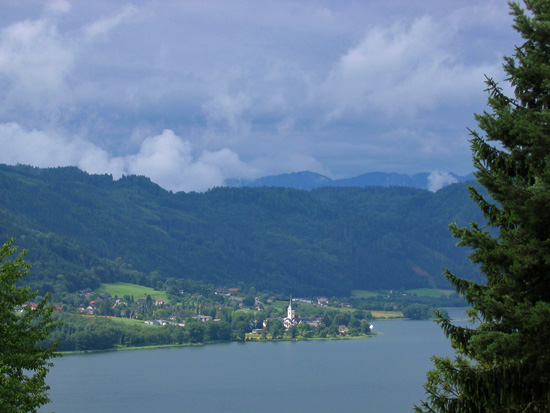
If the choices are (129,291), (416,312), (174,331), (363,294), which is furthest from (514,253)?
(363,294)

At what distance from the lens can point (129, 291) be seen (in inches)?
5285

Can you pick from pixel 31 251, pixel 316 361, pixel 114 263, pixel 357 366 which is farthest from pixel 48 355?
pixel 114 263

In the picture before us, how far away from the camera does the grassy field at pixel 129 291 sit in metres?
132

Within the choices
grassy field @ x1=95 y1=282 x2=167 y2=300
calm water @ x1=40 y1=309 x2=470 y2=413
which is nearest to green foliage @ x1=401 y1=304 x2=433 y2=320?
grassy field @ x1=95 y1=282 x2=167 y2=300

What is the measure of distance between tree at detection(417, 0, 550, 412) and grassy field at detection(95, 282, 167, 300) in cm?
12407

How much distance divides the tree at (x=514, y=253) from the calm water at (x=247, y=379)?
3641 centimetres

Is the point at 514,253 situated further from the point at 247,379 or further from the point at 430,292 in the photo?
the point at 430,292

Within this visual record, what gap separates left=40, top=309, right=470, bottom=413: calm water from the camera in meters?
45.5

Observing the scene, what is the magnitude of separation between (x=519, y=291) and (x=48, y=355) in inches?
316

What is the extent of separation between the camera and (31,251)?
493 feet

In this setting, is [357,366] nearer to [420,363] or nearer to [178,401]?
[420,363]

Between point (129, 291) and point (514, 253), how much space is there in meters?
131

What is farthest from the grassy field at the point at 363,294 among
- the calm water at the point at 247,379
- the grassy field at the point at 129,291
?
the calm water at the point at 247,379

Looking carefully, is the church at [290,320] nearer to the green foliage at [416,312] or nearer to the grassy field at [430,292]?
the green foliage at [416,312]
